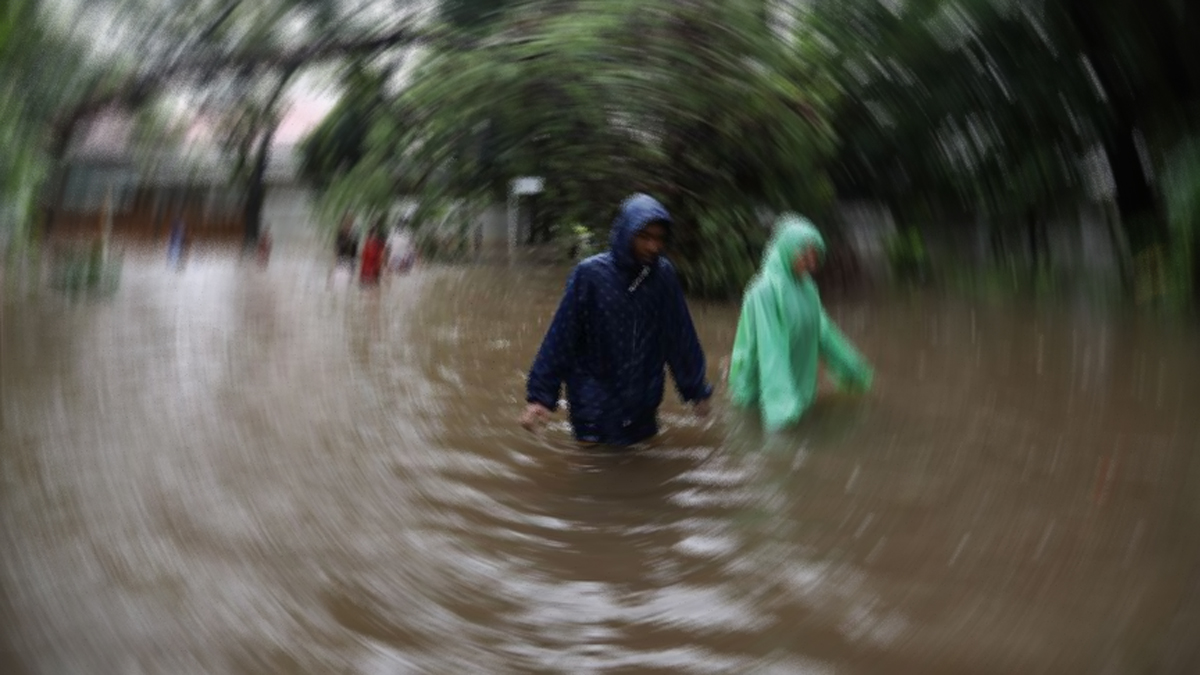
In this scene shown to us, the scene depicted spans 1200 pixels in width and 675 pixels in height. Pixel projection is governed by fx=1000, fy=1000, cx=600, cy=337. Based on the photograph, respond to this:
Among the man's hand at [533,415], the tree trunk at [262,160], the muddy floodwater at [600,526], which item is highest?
the tree trunk at [262,160]

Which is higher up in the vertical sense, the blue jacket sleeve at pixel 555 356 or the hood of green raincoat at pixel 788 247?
the hood of green raincoat at pixel 788 247

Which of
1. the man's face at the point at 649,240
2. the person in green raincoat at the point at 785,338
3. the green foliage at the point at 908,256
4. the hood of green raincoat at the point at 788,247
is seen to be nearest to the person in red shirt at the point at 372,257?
the green foliage at the point at 908,256

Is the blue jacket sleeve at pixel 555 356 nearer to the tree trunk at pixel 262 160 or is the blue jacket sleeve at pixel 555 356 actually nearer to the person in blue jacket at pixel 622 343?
the person in blue jacket at pixel 622 343

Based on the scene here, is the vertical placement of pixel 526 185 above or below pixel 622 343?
above

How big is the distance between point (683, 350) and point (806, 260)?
1.02 metres

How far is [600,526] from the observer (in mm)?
4273

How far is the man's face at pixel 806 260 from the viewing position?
561 centimetres

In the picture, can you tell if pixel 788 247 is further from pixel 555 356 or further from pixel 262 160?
pixel 262 160

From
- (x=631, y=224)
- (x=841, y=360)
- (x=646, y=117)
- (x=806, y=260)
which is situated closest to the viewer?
(x=631, y=224)

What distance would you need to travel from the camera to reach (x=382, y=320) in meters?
12.7

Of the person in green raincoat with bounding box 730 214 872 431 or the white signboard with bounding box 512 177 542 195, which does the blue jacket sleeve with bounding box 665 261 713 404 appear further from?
the white signboard with bounding box 512 177 542 195

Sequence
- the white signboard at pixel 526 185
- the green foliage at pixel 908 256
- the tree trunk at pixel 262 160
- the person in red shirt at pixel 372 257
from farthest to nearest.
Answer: the white signboard at pixel 526 185, the person in red shirt at pixel 372 257, the green foliage at pixel 908 256, the tree trunk at pixel 262 160

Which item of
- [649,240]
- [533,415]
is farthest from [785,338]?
[533,415]

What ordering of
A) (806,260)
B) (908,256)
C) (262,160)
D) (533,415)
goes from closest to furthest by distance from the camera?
(533,415)
(806,260)
(262,160)
(908,256)
